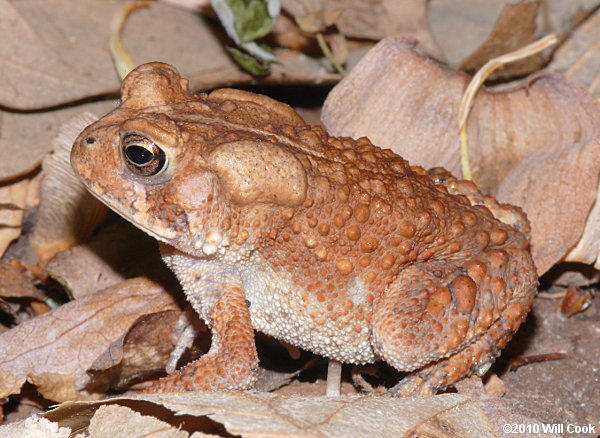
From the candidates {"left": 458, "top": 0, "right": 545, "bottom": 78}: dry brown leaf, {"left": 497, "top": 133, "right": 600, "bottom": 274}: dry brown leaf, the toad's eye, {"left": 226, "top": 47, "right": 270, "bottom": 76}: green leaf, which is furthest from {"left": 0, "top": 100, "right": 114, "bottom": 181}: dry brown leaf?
{"left": 497, "top": 133, "right": 600, "bottom": 274}: dry brown leaf

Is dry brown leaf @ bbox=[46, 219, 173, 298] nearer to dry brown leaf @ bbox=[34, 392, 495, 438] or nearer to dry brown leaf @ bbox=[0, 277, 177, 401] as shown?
dry brown leaf @ bbox=[0, 277, 177, 401]

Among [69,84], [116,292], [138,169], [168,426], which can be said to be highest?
[69,84]

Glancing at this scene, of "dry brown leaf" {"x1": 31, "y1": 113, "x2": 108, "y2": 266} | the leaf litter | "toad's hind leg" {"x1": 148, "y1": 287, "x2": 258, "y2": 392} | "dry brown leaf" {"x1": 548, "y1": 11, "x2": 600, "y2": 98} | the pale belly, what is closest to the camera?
the leaf litter

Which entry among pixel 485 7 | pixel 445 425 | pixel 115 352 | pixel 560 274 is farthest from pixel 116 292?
pixel 485 7

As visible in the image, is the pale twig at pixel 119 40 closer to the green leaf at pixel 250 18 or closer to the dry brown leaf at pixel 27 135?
the dry brown leaf at pixel 27 135

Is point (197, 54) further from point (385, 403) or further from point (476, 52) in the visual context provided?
point (385, 403)

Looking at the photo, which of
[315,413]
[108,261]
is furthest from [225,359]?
[108,261]
